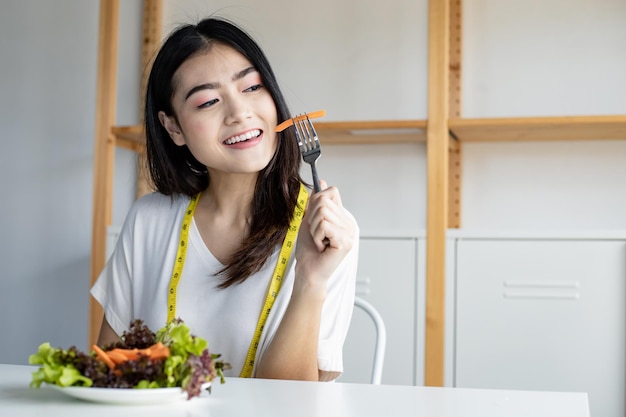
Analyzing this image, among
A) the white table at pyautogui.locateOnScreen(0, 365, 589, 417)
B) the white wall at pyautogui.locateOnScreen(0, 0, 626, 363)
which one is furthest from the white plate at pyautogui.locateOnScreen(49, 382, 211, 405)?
the white wall at pyautogui.locateOnScreen(0, 0, 626, 363)

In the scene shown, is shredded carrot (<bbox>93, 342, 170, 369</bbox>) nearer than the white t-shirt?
Yes

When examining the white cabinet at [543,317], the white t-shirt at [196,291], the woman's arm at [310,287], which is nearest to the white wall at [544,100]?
the white cabinet at [543,317]

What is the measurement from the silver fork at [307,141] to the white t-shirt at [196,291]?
237 mm

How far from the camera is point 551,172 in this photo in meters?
3.08

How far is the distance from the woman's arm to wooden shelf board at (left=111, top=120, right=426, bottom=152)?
1.37 metres

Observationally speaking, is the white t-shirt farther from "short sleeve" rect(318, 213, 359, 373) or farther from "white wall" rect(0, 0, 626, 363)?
"white wall" rect(0, 0, 626, 363)

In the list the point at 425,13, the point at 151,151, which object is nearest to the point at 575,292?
the point at 425,13

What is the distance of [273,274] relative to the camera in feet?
5.14

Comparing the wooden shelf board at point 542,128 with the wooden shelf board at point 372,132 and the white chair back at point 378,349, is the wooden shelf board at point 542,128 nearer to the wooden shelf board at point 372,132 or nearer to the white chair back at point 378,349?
the wooden shelf board at point 372,132

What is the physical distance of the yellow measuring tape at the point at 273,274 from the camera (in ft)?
5.00

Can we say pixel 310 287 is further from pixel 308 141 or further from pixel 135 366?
pixel 135 366

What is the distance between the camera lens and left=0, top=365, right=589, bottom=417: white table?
2.98 ft

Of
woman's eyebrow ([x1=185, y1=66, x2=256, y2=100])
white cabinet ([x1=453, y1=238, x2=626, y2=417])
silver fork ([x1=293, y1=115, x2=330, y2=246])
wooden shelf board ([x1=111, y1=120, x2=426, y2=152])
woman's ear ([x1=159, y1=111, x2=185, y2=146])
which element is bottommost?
white cabinet ([x1=453, y1=238, x2=626, y2=417])

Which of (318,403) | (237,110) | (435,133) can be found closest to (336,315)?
(237,110)
